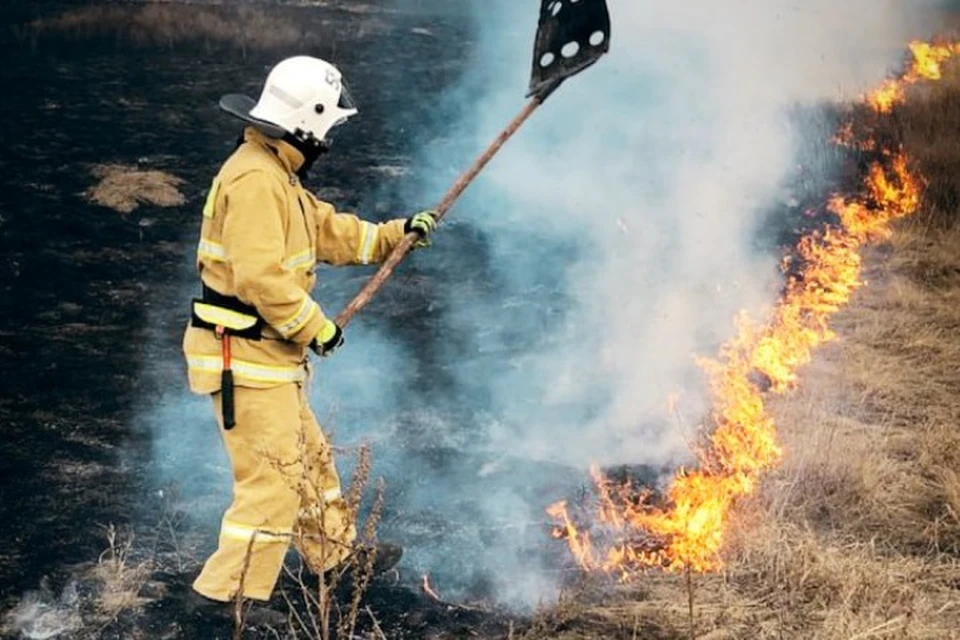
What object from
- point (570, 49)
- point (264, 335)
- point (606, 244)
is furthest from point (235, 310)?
point (606, 244)

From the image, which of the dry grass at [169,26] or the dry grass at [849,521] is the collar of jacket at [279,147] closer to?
the dry grass at [849,521]

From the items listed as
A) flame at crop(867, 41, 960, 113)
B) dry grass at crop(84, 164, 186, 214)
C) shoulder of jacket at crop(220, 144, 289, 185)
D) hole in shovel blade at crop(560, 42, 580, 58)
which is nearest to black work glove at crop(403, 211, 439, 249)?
shoulder of jacket at crop(220, 144, 289, 185)

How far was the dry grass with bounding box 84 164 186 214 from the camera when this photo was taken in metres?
9.10

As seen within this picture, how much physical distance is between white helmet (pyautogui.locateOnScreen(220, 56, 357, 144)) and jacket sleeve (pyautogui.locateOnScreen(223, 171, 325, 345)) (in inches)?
9.2

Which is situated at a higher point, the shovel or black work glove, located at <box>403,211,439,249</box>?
the shovel

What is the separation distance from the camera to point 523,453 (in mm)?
5551

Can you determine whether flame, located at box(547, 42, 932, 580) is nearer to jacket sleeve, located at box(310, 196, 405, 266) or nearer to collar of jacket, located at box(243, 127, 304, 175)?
jacket sleeve, located at box(310, 196, 405, 266)

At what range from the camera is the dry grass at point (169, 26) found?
14.6 meters

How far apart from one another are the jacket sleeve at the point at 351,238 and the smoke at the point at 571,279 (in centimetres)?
119

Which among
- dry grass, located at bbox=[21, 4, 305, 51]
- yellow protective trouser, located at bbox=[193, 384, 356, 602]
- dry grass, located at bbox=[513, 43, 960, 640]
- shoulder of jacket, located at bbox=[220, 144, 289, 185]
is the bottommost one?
dry grass, located at bbox=[513, 43, 960, 640]

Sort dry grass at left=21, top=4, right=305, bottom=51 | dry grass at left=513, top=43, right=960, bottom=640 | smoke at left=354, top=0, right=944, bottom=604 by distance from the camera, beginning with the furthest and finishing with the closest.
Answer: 1. dry grass at left=21, top=4, right=305, bottom=51
2. smoke at left=354, top=0, right=944, bottom=604
3. dry grass at left=513, top=43, right=960, bottom=640

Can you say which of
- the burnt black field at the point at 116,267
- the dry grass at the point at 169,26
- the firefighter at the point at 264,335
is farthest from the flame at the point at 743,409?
the dry grass at the point at 169,26

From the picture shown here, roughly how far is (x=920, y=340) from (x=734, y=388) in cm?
168

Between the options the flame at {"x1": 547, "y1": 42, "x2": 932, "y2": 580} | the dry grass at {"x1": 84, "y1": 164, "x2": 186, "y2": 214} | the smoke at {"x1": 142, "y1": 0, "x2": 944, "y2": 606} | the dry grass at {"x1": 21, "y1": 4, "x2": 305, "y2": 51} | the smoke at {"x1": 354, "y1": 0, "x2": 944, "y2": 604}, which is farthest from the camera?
the dry grass at {"x1": 21, "y1": 4, "x2": 305, "y2": 51}
